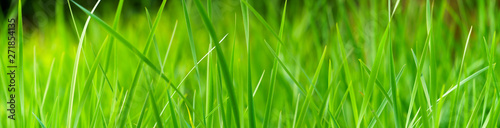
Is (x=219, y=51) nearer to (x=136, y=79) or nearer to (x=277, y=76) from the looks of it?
(x=136, y=79)

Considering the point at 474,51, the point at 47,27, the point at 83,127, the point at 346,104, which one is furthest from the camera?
the point at 47,27

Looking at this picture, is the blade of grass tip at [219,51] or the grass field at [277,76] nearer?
the blade of grass tip at [219,51]

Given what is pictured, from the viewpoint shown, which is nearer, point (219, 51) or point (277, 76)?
point (219, 51)

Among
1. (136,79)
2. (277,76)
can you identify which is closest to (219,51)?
(136,79)

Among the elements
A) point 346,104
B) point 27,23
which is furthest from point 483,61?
point 27,23

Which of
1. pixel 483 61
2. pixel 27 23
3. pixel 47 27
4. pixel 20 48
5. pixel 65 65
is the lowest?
pixel 483 61

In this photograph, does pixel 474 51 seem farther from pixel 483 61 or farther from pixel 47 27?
pixel 47 27

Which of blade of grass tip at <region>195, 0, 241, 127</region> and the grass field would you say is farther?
the grass field

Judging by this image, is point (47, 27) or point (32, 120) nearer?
point (32, 120)
